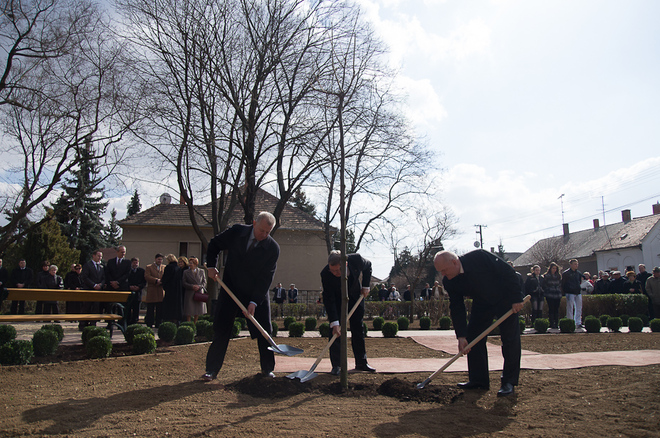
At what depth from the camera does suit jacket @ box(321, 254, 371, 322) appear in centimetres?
572

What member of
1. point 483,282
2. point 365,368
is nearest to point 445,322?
point 365,368

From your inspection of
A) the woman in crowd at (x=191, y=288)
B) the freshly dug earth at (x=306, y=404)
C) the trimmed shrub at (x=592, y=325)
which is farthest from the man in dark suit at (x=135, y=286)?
the trimmed shrub at (x=592, y=325)

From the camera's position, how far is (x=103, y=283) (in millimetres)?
11172

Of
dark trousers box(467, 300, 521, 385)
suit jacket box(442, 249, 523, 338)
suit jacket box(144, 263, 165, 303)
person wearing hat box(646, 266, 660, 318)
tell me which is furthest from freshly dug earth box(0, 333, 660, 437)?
person wearing hat box(646, 266, 660, 318)

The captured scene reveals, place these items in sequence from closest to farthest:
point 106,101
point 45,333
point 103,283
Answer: point 45,333 → point 103,283 → point 106,101

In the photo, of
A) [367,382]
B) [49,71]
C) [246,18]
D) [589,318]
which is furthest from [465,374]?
[49,71]

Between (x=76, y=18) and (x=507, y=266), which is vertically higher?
(x=76, y=18)

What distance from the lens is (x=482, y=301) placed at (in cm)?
502

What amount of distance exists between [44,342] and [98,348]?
2.81ft

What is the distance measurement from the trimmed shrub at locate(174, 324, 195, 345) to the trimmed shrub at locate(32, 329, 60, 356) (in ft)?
6.44

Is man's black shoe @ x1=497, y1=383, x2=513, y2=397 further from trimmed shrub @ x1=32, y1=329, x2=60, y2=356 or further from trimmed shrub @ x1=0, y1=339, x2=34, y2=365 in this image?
trimmed shrub @ x1=32, y1=329, x2=60, y2=356

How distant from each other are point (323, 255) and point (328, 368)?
23.6 meters

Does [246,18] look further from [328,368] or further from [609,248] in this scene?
[609,248]

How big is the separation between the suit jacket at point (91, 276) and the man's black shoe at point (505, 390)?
31.0 ft
